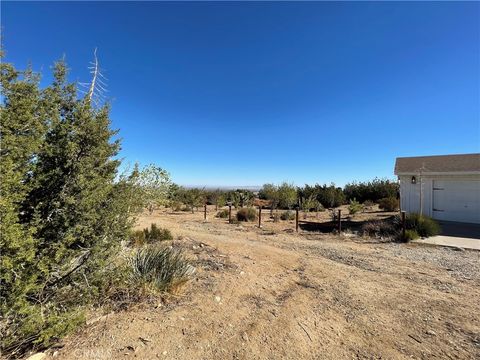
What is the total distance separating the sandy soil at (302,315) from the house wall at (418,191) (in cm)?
868

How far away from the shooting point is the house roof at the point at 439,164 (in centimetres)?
1358

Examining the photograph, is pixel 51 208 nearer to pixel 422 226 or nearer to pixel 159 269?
pixel 159 269

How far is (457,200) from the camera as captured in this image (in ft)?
45.0

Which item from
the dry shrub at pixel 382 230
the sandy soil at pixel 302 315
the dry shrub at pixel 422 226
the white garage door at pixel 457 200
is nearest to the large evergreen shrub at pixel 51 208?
the sandy soil at pixel 302 315

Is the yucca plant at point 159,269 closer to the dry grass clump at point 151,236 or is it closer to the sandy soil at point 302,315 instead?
the sandy soil at point 302,315

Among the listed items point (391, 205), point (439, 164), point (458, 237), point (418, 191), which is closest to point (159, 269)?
point (458, 237)

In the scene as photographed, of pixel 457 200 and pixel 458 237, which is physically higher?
pixel 457 200

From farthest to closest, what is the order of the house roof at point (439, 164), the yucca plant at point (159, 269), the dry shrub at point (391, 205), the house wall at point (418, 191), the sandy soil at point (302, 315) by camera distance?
1. the dry shrub at point (391, 205)
2. the house wall at point (418, 191)
3. the house roof at point (439, 164)
4. the yucca plant at point (159, 269)
5. the sandy soil at point (302, 315)

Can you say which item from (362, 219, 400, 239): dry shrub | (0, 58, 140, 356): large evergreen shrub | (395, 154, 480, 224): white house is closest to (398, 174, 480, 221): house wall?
(395, 154, 480, 224): white house

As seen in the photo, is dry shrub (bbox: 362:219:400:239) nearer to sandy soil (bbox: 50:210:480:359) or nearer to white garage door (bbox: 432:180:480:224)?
sandy soil (bbox: 50:210:480:359)

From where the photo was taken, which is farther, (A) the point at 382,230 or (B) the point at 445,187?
(B) the point at 445,187

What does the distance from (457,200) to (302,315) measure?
1384 centimetres

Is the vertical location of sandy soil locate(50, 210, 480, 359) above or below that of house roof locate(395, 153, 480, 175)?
below

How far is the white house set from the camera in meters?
13.2
